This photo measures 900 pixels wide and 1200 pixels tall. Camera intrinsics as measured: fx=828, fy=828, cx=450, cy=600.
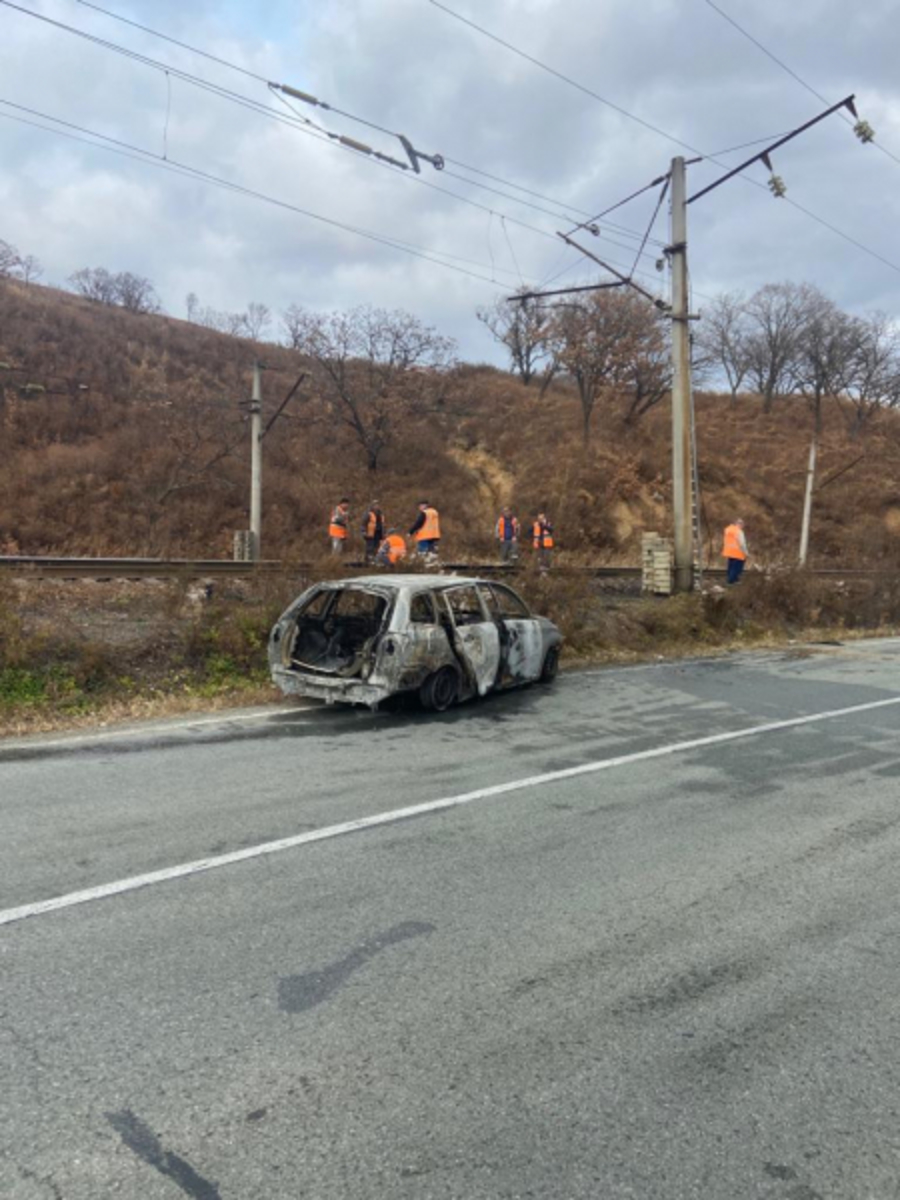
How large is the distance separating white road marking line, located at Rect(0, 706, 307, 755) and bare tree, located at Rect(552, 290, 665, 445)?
36326 mm

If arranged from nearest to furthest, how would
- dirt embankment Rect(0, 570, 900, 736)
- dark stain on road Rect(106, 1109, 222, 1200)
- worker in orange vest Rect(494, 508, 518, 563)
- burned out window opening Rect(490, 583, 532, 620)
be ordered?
dark stain on road Rect(106, 1109, 222, 1200) < dirt embankment Rect(0, 570, 900, 736) < burned out window opening Rect(490, 583, 532, 620) < worker in orange vest Rect(494, 508, 518, 563)

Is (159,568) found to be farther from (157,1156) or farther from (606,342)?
(606,342)

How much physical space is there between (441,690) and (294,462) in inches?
1140

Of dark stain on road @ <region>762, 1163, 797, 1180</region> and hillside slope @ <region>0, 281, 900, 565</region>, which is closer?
dark stain on road @ <region>762, 1163, 797, 1180</region>

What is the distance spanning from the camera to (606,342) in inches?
1673

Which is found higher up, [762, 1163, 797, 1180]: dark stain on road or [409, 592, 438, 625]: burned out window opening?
[409, 592, 438, 625]: burned out window opening

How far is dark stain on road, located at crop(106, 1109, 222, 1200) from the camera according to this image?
7.22 ft

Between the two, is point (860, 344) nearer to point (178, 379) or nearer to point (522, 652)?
point (178, 379)

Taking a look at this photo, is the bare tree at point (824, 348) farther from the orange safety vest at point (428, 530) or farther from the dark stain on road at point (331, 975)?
the dark stain on road at point (331, 975)

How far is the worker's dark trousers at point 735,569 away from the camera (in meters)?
19.2

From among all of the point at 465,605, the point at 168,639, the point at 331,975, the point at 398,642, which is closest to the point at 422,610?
the point at 398,642

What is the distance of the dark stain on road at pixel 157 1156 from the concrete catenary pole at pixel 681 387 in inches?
606

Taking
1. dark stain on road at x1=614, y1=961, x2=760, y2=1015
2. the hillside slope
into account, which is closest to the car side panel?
dark stain on road at x1=614, y1=961, x2=760, y2=1015

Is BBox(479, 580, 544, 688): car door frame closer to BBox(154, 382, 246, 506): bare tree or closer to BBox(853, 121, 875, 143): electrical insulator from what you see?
BBox(853, 121, 875, 143): electrical insulator
